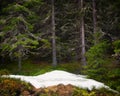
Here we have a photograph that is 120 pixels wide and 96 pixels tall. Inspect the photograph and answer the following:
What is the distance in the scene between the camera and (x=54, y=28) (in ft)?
93.5

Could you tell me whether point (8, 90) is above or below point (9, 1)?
below

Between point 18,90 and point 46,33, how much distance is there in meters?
18.1

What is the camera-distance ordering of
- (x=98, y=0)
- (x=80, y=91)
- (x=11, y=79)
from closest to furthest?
(x=80, y=91) < (x=11, y=79) < (x=98, y=0)

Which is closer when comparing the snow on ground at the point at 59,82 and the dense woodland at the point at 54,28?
the snow on ground at the point at 59,82

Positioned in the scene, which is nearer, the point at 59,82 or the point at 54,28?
the point at 59,82

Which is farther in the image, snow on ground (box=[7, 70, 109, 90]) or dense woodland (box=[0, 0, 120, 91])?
dense woodland (box=[0, 0, 120, 91])

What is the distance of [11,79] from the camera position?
1159 centimetres

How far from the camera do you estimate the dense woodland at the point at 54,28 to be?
83.3 feet

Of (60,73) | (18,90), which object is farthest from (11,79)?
(60,73)

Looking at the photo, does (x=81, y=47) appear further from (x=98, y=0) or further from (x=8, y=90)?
(x=8, y=90)

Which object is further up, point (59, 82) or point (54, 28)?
point (54, 28)

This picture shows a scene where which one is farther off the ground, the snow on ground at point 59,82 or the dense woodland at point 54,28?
the dense woodland at point 54,28

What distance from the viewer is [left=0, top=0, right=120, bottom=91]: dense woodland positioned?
25375 mm

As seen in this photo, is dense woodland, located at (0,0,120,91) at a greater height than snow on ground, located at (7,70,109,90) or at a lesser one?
greater
